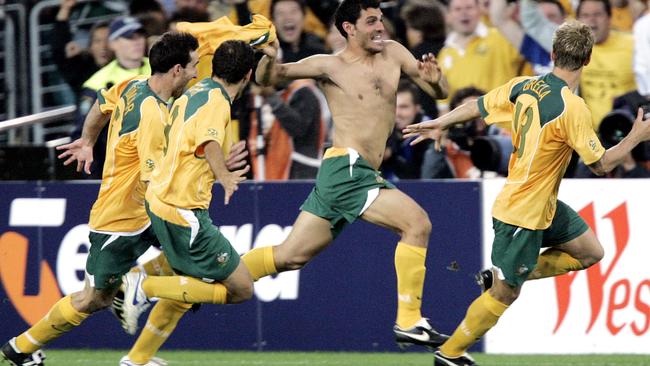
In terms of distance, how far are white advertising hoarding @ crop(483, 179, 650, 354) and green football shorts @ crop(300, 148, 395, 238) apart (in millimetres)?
1990

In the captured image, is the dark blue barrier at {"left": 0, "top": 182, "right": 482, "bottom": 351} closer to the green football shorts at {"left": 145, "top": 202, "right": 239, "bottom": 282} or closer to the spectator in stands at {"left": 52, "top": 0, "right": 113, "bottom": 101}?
the spectator in stands at {"left": 52, "top": 0, "right": 113, "bottom": 101}

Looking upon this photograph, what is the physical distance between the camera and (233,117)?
11.9m

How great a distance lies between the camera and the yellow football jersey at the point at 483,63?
11.9 metres

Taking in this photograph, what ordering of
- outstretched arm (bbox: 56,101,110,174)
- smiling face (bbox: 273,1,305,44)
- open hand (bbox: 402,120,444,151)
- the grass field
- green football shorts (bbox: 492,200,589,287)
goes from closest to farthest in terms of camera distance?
green football shorts (bbox: 492,200,589,287), open hand (bbox: 402,120,444,151), outstretched arm (bbox: 56,101,110,174), the grass field, smiling face (bbox: 273,1,305,44)

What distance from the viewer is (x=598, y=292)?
1058cm

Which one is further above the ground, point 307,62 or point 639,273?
point 307,62

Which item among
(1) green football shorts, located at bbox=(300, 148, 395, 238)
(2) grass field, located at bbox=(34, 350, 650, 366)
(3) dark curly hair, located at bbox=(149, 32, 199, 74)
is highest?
(3) dark curly hair, located at bbox=(149, 32, 199, 74)

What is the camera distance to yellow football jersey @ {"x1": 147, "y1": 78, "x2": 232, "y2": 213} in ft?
27.6

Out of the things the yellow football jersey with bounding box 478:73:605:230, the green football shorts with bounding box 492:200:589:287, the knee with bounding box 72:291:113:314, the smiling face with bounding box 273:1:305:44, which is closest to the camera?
the yellow football jersey with bounding box 478:73:605:230

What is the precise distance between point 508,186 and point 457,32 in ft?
12.2

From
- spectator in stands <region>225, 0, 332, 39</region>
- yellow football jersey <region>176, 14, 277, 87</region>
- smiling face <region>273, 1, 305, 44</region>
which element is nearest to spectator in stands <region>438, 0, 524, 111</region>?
spectator in stands <region>225, 0, 332, 39</region>

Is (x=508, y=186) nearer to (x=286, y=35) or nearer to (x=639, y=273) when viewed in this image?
(x=639, y=273)

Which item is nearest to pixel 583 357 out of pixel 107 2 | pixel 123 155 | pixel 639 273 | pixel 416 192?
pixel 639 273

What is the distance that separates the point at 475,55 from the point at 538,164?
371 cm
